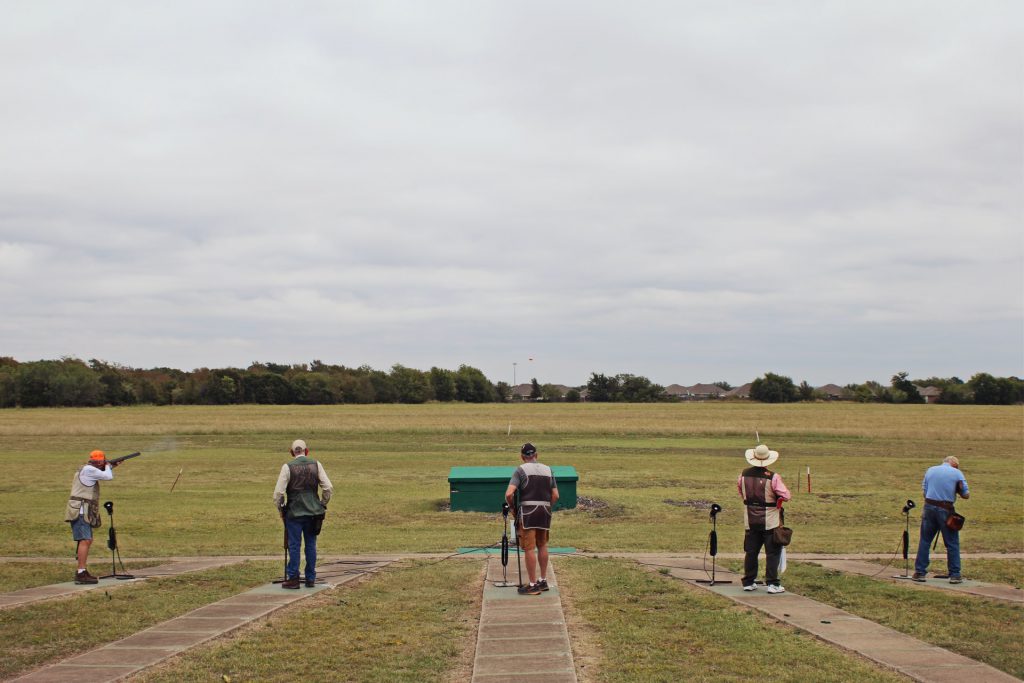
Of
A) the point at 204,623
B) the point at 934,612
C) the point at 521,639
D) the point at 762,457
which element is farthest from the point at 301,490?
the point at 934,612

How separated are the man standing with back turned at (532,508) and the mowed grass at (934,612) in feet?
11.8

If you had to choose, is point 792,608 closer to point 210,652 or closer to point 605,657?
point 605,657

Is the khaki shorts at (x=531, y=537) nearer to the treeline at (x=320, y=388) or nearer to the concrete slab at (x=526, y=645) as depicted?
the concrete slab at (x=526, y=645)

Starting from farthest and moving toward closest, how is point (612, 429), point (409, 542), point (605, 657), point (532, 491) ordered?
point (612, 429), point (409, 542), point (532, 491), point (605, 657)

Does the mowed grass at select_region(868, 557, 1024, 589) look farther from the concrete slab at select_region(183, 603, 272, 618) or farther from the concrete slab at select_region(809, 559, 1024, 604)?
the concrete slab at select_region(183, 603, 272, 618)

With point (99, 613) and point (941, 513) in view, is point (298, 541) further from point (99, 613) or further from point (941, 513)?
point (941, 513)

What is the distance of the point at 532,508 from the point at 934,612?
499 centimetres

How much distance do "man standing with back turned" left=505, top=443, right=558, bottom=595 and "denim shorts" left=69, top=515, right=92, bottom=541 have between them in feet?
21.9

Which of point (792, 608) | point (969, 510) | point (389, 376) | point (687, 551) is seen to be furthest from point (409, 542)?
point (389, 376)

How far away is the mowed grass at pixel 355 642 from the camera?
8.09 meters

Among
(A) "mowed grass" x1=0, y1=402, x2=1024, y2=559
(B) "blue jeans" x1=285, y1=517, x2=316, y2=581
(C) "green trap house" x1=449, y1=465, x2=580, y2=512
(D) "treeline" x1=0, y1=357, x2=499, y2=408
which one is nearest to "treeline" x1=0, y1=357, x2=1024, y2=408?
(D) "treeline" x1=0, y1=357, x2=499, y2=408

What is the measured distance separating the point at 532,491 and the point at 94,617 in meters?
5.37

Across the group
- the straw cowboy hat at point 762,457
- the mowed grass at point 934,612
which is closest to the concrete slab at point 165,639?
the straw cowboy hat at point 762,457

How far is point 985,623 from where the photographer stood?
10406 millimetres
